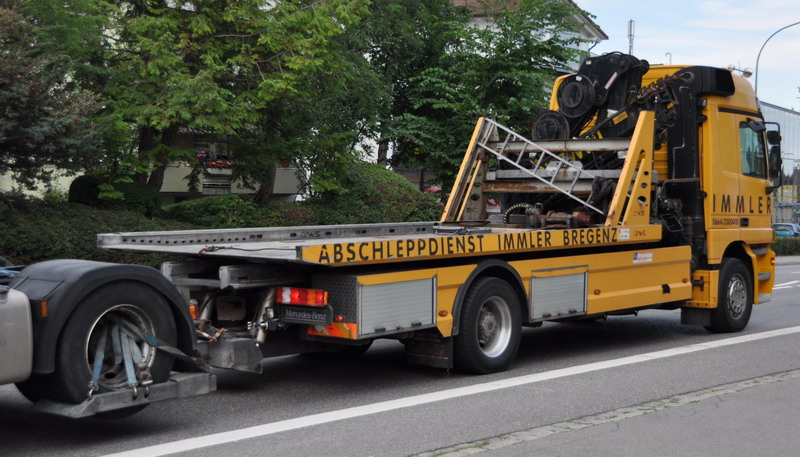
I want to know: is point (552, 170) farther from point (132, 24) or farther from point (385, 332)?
point (132, 24)

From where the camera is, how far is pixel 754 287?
12.2 meters

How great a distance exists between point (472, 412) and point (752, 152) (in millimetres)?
7009

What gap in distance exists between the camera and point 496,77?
84.6ft

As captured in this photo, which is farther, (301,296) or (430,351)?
(430,351)

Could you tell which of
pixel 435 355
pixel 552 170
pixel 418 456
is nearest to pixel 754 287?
pixel 552 170

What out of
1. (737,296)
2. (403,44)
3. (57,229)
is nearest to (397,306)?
(737,296)

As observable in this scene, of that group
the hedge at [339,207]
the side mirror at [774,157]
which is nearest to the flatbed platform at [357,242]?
the side mirror at [774,157]

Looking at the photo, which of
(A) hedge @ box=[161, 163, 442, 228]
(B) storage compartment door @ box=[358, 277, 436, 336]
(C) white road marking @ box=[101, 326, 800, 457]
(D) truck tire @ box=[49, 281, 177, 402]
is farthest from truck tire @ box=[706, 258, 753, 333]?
(A) hedge @ box=[161, 163, 442, 228]

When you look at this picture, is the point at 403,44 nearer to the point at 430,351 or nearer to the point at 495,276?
the point at 495,276

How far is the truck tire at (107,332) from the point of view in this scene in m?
5.61

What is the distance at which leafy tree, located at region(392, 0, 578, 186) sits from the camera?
25.5 metres

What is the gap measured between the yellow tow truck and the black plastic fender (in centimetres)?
1

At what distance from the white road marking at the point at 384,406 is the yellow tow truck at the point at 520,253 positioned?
0.40 m

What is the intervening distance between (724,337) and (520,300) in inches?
155
